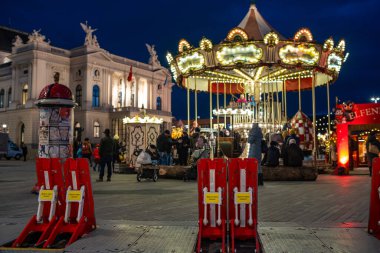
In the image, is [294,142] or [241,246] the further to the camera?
[294,142]

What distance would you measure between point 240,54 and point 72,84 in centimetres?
4394

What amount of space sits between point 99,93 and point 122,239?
5330cm

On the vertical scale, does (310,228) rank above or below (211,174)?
below

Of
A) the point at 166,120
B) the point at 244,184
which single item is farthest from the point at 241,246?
the point at 166,120

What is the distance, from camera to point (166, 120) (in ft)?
209

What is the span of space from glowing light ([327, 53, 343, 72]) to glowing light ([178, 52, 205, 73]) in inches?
208

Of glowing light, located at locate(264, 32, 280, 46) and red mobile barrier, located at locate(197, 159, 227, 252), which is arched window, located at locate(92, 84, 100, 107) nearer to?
glowing light, located at locate(264, 32, 280, 46)

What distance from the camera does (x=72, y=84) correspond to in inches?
2190

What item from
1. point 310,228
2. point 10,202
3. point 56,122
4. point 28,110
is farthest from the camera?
point 28,110

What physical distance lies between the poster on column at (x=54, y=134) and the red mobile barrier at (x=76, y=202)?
417 cm

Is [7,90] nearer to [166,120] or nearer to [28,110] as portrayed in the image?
[28,110]

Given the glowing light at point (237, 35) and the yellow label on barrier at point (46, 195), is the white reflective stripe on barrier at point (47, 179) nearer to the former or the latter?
the yellow label on barrier at point (46, 195)

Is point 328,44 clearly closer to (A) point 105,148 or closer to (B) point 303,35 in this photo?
(B) point 303,35

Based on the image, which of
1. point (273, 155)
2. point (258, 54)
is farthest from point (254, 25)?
point (273, 155)
